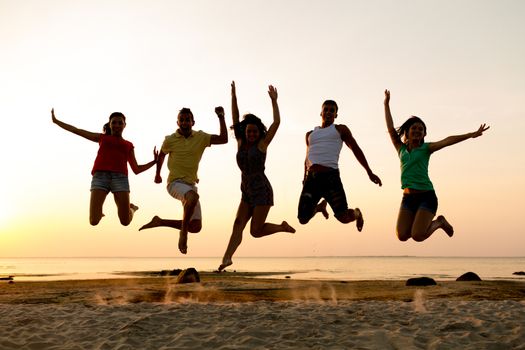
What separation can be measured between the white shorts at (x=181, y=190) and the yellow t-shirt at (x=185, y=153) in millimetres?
98

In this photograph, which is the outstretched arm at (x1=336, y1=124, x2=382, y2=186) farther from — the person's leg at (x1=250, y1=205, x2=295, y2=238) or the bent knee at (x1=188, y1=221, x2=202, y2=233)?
the bent knee at (x1=188, y1=221, x2=202, y2=233)

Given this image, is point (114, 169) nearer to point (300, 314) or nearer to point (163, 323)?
point (163, 323)

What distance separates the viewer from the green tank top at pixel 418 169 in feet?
30.3

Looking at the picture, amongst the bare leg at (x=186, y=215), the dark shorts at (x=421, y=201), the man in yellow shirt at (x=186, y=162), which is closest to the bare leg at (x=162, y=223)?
the man in yellow shirt at (x=186, y=162)

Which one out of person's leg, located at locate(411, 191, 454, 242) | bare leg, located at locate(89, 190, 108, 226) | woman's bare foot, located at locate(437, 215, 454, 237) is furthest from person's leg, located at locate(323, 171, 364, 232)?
bare leg, located at locate(89, 190, 108, 226)

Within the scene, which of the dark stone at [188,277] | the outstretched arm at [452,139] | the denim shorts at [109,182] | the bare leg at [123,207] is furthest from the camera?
the dark stone at [188,277]

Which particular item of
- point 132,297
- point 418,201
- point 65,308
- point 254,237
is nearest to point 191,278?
point 132,297

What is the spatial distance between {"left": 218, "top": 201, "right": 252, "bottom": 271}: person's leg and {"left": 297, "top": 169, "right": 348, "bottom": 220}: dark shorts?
36.8 inches

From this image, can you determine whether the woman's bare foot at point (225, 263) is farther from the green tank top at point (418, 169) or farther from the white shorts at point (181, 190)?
the green tank top at point (418, 169)

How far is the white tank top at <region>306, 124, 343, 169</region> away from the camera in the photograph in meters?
9.16

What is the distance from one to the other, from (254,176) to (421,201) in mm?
3032

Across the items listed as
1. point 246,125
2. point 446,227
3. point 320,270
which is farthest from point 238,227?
point 320,270

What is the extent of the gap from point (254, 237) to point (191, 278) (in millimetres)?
8246

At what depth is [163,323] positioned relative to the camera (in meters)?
8.37
